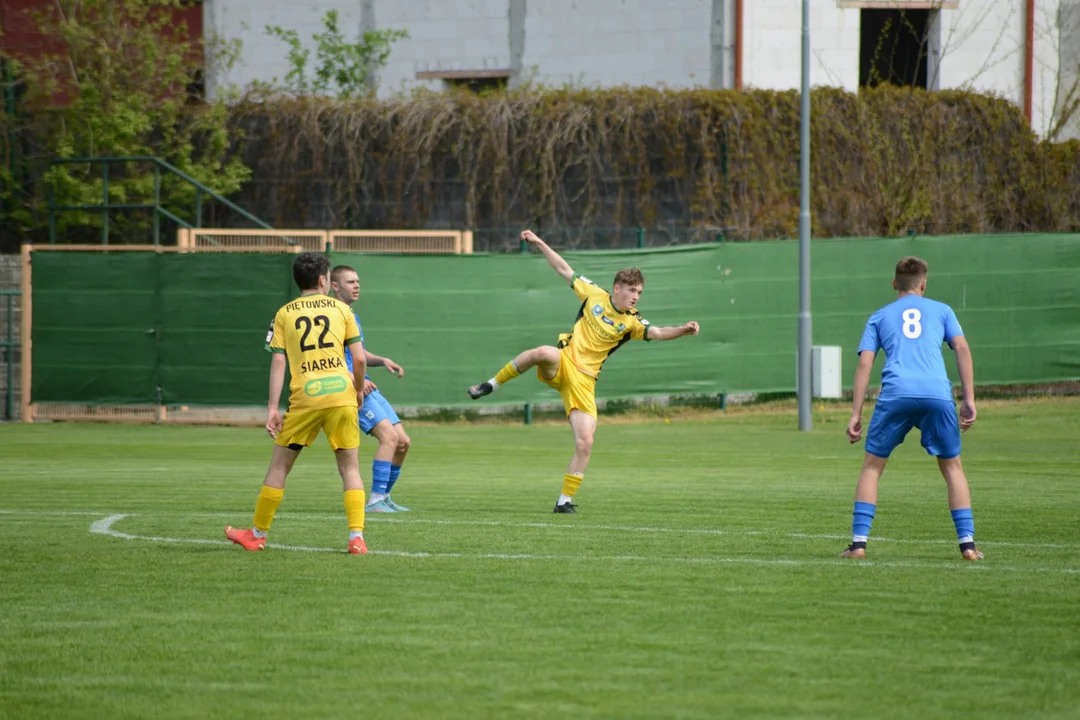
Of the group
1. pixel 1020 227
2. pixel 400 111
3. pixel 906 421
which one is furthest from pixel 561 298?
pixel 906 421

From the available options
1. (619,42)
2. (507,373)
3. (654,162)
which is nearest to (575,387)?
(507,373)

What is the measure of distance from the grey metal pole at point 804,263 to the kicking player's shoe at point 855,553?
39.3ft

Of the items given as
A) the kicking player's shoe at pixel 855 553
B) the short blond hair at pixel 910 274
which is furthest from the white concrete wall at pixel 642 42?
the kicking player's shoe at pixel 855 553

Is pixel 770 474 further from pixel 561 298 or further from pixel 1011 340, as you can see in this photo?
pixel 1011 340

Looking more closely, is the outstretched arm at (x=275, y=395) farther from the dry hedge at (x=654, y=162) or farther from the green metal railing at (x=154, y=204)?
the dry hedge at (x=654, y=162)

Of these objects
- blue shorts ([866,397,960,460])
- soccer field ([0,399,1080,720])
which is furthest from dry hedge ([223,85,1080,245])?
blue shorts ([866,397,960,460])

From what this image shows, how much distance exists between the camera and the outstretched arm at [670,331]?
12.7m

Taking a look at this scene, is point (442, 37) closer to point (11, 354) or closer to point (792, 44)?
point (792, 44)

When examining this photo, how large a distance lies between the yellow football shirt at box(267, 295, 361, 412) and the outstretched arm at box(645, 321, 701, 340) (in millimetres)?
3518

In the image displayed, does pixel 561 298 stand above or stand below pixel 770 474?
above

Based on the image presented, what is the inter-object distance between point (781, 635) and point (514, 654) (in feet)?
4.15

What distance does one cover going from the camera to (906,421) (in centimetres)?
962

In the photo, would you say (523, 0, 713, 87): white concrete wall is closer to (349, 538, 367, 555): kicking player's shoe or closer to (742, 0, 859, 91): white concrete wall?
(742, 0, 859, 91): white concrete wall

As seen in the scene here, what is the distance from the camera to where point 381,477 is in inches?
509
